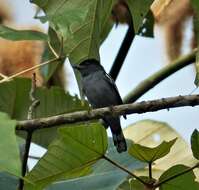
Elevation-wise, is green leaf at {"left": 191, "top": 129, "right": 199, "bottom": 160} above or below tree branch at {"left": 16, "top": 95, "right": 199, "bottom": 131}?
below

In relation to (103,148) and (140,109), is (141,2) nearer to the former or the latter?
(140,109)

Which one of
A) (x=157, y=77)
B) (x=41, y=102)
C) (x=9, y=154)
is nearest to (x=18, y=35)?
(x=41, y=102)

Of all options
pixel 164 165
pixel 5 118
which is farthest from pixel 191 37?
pixel 5 118

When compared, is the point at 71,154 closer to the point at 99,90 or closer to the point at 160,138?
the point at 160,138

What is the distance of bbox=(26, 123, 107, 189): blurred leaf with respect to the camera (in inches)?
45.0

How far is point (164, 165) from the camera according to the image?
7.08 ft

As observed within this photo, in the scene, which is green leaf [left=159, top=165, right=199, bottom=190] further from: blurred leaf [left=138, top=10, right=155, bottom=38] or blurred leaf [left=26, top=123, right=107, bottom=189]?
blurred leaf [left=138, top=10, right=155, bottom=38]

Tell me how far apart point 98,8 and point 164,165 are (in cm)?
80

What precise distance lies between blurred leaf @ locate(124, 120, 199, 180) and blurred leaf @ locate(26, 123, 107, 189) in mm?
892

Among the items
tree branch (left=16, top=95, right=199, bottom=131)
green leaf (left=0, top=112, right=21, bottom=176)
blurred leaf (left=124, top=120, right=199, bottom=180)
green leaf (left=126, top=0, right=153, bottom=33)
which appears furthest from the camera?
blurred leaf (left=124, top=120, right=199, bottom=180)

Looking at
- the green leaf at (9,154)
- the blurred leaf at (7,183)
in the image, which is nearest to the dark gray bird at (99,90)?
the blurred leaf at (7,183)

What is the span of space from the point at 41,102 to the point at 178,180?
718 mm

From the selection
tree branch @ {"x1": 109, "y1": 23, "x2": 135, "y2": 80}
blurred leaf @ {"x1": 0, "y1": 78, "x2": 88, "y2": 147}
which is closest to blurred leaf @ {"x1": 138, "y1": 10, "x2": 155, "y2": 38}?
tree branch @ {"x1": 109, "y1": 23, "x2": 135, "y2": 80}

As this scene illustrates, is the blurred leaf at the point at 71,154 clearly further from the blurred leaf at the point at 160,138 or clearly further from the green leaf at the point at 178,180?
the blurred leaf at the point at 160,138
